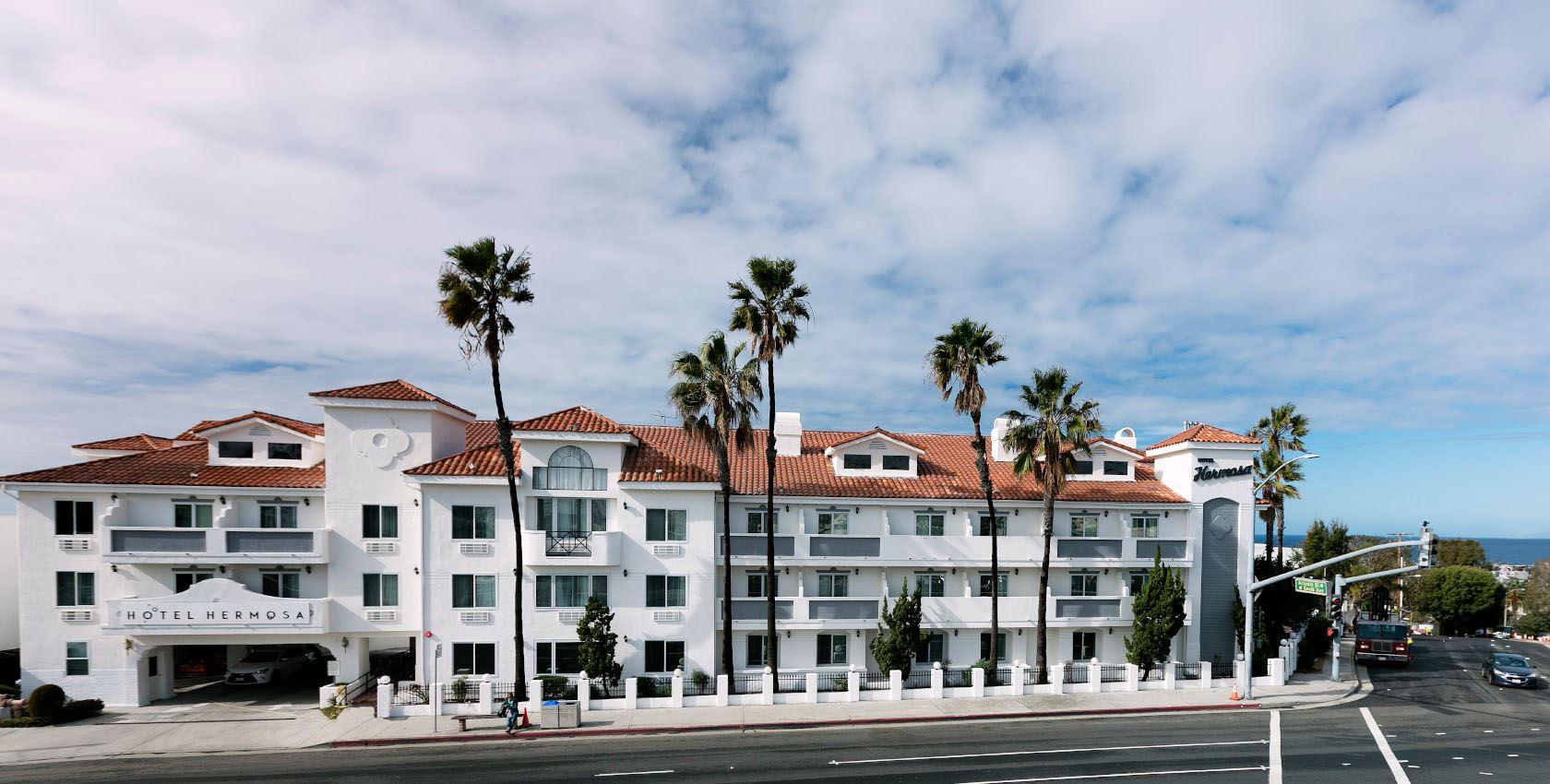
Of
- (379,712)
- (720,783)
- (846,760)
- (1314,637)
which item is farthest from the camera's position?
(1314,637)

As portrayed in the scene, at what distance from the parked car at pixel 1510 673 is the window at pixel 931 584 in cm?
2822

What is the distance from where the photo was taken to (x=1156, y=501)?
34031 mm

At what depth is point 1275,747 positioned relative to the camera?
23.4 metres

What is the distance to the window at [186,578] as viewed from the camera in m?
28.8

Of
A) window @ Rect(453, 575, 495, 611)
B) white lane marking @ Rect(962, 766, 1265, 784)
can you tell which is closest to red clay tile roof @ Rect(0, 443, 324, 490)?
window @ Rect(453, 575, 495, 611)

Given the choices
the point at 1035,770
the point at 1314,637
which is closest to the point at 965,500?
the point at 1035,770

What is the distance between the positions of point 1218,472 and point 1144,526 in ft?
14.2

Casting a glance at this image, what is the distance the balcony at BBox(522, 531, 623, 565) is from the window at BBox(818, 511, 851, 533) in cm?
936

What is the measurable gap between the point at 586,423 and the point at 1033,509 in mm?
21187

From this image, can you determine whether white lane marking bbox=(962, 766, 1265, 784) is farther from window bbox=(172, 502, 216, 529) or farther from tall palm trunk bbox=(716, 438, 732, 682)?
window bbox=(172, 502, 216, 529)

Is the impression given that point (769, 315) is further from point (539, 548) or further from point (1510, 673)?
point (1510, 673)

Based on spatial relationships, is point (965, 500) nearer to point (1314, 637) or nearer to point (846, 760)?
point (846, 760)

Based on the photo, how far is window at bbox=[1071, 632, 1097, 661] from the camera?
1334 inches

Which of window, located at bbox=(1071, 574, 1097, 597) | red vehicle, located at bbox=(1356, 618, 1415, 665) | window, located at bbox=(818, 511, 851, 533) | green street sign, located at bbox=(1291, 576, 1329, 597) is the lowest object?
red vehicle, located at bbox=(1356, 618, 1415, 665)
